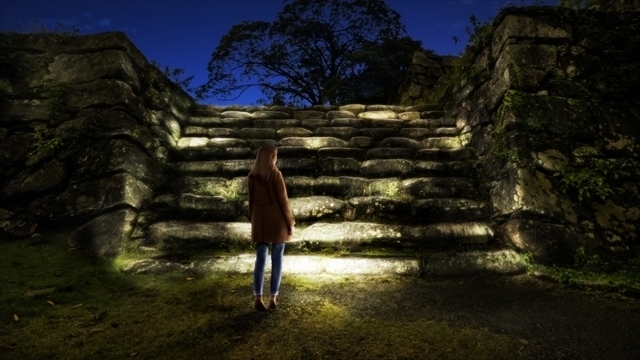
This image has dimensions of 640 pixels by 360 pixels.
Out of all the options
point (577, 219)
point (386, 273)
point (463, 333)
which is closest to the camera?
point (463, 333)

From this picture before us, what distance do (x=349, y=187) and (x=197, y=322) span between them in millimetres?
2562

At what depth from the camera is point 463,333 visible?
2289 millimetres

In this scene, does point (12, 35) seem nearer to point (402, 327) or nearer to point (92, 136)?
point (92, 136)

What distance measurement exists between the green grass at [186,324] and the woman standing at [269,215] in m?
0.35

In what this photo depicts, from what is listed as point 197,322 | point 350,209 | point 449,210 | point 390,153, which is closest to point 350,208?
point 350,209

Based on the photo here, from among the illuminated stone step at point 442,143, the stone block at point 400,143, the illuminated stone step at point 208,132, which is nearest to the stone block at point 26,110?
the illuminated stone step at point 208,132

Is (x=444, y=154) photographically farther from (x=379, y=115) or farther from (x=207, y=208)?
(x=207, y=208)

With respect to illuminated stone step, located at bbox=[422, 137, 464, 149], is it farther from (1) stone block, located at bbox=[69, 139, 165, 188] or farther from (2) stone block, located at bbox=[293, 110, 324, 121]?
(1) stone block, located at bbox=[69, 139, 165, 188]

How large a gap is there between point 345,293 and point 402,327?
68cm

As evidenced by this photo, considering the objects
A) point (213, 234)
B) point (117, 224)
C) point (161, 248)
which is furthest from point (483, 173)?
point (117, 224)

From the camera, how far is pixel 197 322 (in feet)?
7.96

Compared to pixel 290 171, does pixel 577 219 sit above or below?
below

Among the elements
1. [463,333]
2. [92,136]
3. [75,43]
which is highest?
[75,43]

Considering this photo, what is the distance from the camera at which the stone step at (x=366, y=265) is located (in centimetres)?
328
